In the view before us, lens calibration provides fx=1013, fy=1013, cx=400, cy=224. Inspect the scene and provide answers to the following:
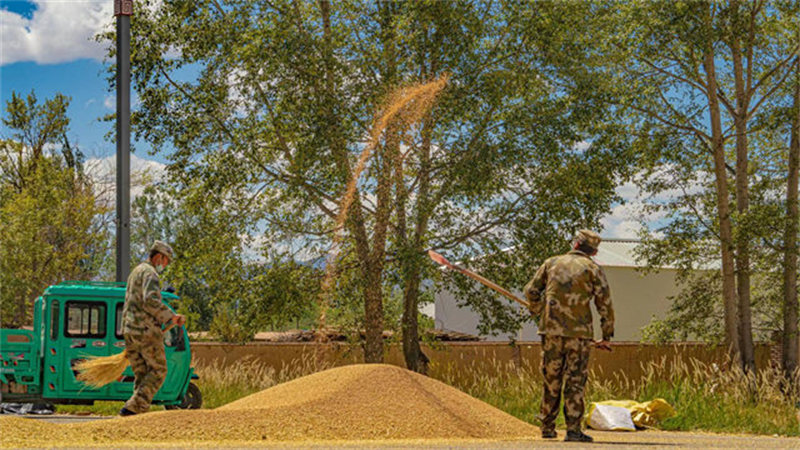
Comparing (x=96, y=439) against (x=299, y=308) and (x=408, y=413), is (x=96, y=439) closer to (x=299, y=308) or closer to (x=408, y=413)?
(x=408, y=413)

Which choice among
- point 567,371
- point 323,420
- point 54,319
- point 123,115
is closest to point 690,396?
point 567,371

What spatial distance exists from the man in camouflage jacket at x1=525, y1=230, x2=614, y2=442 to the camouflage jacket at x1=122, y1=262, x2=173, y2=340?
12.8 ft

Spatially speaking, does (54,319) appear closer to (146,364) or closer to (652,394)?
(146,364)

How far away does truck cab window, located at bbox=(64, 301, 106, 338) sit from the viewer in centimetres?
1327

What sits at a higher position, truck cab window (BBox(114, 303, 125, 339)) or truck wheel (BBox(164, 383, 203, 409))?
truck cab window (BBox(114, 303, 125, 339))

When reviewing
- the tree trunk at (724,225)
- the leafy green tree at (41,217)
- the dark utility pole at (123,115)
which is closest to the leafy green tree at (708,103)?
the tree trunk at (724,225)

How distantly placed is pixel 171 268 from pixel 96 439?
36.4ft

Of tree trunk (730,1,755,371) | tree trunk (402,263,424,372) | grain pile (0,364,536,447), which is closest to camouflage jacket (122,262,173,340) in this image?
grain pile (0,364,536,447)

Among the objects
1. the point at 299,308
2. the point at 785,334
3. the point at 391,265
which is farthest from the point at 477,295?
the point at 785,334

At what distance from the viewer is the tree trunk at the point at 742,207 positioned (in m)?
19.8

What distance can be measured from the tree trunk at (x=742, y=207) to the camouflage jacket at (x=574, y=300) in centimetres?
1062

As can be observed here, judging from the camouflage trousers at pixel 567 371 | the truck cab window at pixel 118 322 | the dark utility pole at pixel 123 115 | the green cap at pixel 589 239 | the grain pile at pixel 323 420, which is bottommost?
the grain pile at pixel 323 420

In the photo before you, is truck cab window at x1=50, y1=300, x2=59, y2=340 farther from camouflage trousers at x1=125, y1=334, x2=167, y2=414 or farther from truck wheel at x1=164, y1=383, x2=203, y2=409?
camouflage trousers at x1=125, y1=334, x2=167, y2=414

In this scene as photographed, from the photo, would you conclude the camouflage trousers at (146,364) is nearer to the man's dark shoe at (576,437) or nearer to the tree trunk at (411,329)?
the man's dark shoe at (576,437)
